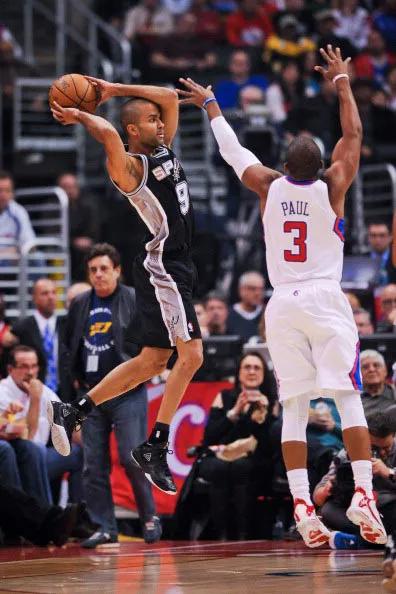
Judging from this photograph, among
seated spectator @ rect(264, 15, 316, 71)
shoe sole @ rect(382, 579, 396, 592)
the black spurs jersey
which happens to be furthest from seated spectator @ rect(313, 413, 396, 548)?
seated spectator @ rect(264, 15, 316, 71)

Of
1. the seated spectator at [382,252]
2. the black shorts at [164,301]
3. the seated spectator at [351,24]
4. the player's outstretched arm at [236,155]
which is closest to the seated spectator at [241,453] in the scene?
the black shorts at [164,301]

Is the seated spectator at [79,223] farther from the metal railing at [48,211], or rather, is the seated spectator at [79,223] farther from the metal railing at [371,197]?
the metal railing at [371,197]

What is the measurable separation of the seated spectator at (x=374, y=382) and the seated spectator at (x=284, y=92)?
8761 millimetres

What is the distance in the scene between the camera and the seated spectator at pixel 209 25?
20.8 meters

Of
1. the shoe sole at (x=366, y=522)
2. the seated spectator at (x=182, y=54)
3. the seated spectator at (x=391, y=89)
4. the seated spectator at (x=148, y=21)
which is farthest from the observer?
the seated spectator at (x=148, y=21)

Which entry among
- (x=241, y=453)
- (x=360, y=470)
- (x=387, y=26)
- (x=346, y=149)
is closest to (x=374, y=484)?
(x=241, y=453)

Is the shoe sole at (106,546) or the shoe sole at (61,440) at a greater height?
the shoe sole at (61,440)

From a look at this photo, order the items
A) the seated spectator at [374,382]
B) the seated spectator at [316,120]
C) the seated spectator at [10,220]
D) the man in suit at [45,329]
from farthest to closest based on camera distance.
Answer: the seated spectator at [316,120], the seated spectator at [10,220], the man in suit at [45,329], the seated spectator at [374,382]

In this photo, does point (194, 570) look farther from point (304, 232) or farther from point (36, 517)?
point (36, 517)

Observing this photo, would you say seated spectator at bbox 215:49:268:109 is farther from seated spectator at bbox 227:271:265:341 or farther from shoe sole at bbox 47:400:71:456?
shoe sole at bbox 47:400:71:456

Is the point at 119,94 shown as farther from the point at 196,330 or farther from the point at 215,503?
the point at 215,503

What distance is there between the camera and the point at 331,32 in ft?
66.9

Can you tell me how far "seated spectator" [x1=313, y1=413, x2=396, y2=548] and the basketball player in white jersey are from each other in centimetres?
157

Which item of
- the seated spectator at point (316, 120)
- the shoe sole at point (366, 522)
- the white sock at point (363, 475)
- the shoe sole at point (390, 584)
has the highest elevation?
the seated spectator at point (316, 120)
